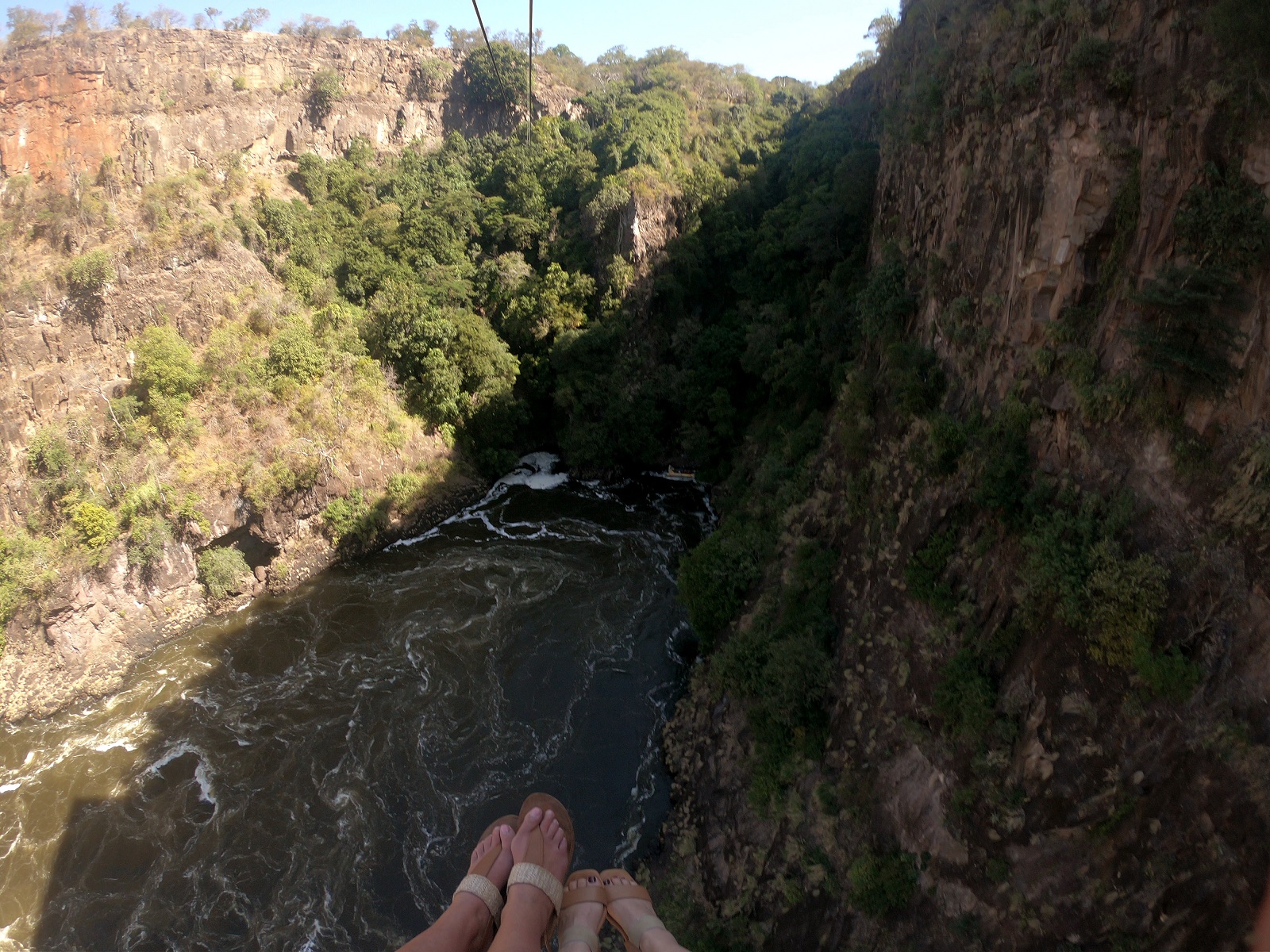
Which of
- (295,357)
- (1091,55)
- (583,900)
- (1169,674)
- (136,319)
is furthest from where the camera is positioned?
(295,357)

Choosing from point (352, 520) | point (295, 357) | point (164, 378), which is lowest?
point (352, 520)

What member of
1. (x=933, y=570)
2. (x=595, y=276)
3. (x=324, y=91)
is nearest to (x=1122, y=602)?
(x=933, y=570)

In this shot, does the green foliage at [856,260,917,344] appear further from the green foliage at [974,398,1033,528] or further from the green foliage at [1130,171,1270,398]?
the green foliage at [1130,171,1270,398]

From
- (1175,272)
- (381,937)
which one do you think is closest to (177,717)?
(381,937)

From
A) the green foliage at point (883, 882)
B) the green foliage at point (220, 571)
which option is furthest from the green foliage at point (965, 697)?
the green foliage at point (220, 571)

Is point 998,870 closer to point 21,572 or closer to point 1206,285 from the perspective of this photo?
point 1206,285

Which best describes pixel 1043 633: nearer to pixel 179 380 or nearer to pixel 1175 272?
pixel 1175 272

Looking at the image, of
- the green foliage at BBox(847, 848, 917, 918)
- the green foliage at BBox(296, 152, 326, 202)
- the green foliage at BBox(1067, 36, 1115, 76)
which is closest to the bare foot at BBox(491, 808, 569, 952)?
the green foliage at BBox(847, 848, 917, 918)
